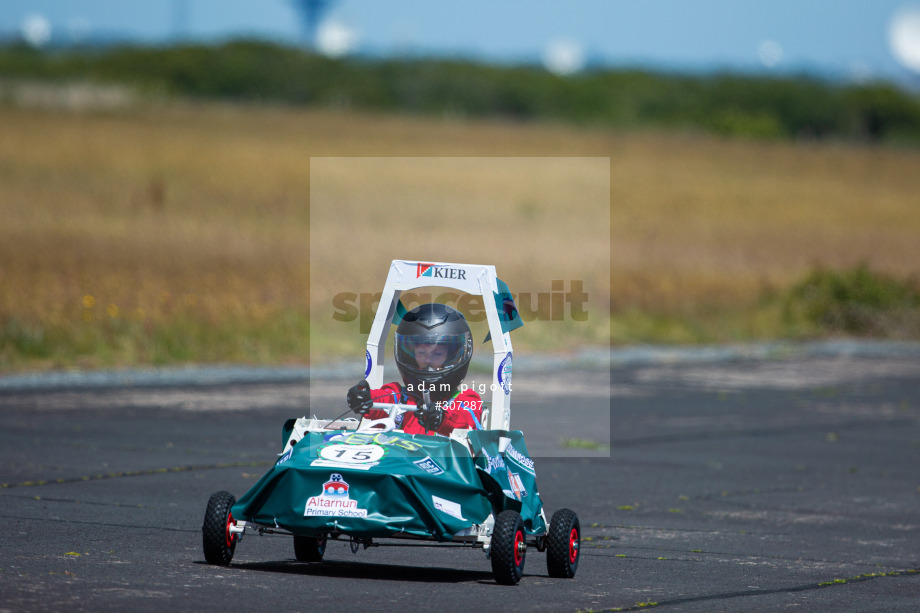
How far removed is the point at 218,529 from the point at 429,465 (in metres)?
1.30

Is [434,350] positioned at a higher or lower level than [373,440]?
higher

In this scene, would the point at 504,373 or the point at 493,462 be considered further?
the point at 504,373

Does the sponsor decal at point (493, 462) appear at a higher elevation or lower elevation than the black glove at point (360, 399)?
lower

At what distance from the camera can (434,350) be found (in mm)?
8656

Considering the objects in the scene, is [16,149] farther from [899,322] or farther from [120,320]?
[899,322]

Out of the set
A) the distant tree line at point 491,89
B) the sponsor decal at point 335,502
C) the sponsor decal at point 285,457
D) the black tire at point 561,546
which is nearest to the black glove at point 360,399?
the sponsor decal at point 285,457

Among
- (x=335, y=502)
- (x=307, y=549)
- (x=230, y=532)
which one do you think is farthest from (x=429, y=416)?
(x=230, y=532)

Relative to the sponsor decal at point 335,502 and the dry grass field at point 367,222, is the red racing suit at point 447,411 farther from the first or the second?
the dry grass field at point 367,222

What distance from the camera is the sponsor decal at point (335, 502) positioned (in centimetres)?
773

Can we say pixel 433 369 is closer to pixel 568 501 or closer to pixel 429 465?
pixel 429 465

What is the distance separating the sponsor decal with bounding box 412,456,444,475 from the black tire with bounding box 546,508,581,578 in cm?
103

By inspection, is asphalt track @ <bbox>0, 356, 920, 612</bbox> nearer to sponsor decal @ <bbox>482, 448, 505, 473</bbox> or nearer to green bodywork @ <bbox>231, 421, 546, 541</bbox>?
green bodywork @ <bbox>231, 421, 546, 541</bbox>

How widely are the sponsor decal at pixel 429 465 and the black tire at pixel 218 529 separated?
1.13 metres

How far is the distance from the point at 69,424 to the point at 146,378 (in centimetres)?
484
